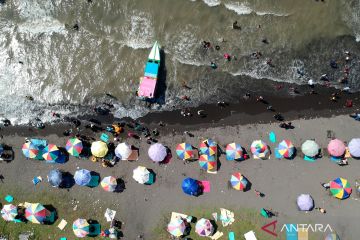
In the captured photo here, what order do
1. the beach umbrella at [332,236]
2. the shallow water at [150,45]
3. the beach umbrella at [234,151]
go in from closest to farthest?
the beach umbrella at [332,236], the beach umbrella at [234,151], the shallow water at [150,45]

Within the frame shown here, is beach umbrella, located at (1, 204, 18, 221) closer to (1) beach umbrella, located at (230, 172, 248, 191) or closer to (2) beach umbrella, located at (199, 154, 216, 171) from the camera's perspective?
(2) beach umbrella, located at (199, 154, 216, 171)

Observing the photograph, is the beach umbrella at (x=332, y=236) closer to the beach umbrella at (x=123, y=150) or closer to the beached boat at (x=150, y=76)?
the beach umbrella at (x=123, y=150)

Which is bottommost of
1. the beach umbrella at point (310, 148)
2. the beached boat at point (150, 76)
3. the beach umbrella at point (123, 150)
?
the beach umbrella at point (123, 150)

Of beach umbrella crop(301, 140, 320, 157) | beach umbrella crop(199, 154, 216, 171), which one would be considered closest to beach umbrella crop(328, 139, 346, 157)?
beach umbrella crop(301, 140, 320, 157)

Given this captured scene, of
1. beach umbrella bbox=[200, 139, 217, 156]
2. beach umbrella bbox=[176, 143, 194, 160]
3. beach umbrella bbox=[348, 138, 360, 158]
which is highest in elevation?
beach umbrella bbox=[348, 138, 360, 158]

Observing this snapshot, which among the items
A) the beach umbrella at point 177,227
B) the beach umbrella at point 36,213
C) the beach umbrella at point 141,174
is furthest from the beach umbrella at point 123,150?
the beach umbrella at point 36,213
